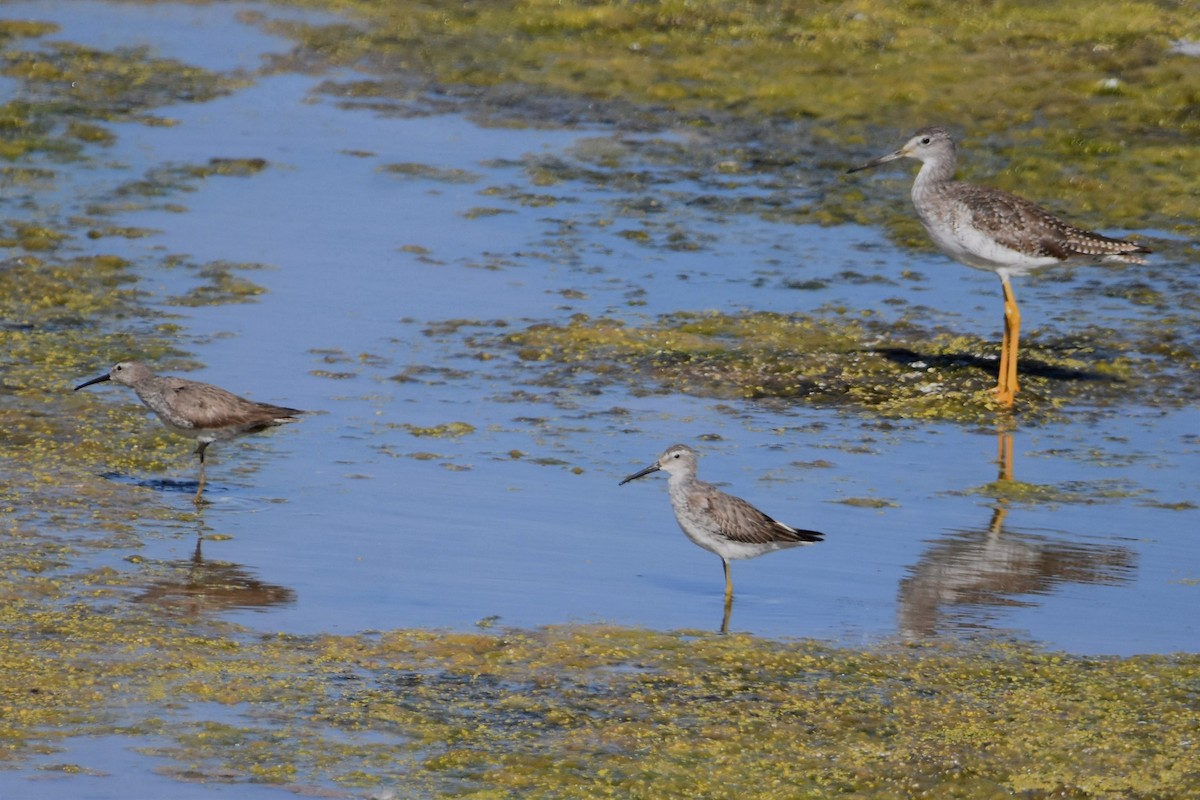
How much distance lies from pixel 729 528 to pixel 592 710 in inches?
78.0

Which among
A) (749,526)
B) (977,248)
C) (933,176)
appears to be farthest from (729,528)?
(933,176)

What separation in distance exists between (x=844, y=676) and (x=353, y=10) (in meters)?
18.2

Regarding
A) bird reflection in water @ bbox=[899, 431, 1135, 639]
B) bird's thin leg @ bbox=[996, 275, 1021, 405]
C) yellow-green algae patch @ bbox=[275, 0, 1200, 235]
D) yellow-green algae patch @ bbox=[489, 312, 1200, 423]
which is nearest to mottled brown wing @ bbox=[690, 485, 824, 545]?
bird reflection in water @ bbox=[899, 431, 1135, 639]

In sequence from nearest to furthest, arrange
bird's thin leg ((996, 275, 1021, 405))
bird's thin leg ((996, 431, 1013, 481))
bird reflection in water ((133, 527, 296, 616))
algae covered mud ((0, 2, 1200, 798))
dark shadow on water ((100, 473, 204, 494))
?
algae covered mud ((0, 2, 1200, 798)), bird reflection in water ((133, 527, 296, 616)), dark shadow on water ((100, 473, 204, 494)), bird's thin leg ((996, 431, 1013, 481)), bird's thin leg ((996, 275, 1021, 405))

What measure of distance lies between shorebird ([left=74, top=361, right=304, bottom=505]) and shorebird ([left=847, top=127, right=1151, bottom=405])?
17.9ft

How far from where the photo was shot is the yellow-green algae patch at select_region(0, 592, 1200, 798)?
737 cm

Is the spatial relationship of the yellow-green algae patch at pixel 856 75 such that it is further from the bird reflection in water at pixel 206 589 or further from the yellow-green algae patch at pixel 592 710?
the yellow-green algae patch at pixel 592 710

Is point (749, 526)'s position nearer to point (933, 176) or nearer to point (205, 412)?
point (205, 412)

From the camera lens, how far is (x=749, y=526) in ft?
31.8

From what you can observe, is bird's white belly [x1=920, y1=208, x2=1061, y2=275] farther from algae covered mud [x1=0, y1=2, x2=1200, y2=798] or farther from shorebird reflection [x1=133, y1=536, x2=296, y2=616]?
shorebird reflection [x1=133, y1=536, x2=296, y2=616]

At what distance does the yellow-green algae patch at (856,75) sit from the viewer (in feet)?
61.2

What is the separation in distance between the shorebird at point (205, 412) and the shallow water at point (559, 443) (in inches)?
12.4

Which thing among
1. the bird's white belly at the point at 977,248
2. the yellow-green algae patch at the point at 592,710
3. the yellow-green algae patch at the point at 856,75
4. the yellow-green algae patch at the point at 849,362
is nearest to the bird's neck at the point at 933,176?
the bird's white belly at the point at 977,248

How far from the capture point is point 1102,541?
34.8 feet
